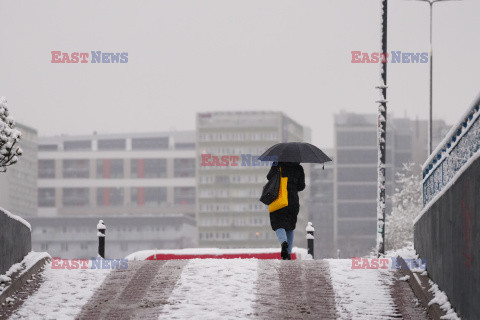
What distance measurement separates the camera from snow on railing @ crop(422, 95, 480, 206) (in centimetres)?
1008

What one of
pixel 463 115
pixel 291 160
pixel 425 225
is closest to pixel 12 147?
pixel 291 160

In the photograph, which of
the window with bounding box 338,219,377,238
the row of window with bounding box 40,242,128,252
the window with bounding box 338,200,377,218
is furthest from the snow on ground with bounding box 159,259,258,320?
the window with bounding box 338,219,377,238

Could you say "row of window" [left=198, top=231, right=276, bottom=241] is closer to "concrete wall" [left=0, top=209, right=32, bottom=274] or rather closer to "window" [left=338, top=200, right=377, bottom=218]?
"window" [left=338, top=200, right=377, bottom=218]

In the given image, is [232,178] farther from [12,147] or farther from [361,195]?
[12,147]

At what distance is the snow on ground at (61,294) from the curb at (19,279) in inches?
5.8

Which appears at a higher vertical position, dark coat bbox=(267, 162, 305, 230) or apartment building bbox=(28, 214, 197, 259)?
dark coat bbox=(267, 162, 305, 230)

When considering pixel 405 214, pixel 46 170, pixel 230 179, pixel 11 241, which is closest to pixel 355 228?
pixel 230 179

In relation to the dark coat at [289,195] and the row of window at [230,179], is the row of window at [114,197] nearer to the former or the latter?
the row of window at [230,179]

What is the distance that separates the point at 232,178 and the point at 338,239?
81.5 feet

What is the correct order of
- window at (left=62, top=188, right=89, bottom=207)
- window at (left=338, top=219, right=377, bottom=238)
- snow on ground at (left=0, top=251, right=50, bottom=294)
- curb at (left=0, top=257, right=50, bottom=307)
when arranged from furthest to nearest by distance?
window at (left=338, top=219, right=377, bottom=238), window at (left=62, top=188, right=89, bottom=207), snow on ground at (left=0, top=251, right=50, bottom=294), curb at (left=0, top=257, right=50, bottom=307)

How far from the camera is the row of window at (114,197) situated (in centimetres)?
19550

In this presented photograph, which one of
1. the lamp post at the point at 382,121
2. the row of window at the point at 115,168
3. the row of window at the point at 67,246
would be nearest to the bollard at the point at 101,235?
the lamp post at the point at 382,121

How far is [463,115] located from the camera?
10586 mm

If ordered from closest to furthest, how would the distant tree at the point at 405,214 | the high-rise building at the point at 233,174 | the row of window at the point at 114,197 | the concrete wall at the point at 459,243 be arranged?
the concrete wall at the point at 459,243 → the distant tree at the point at 405,214 → the high-rise building at the point at 233,174 → the row of window at the point at 114,197
